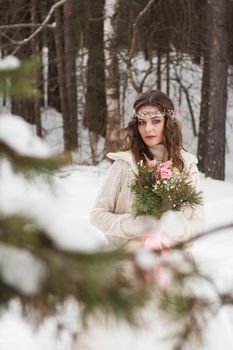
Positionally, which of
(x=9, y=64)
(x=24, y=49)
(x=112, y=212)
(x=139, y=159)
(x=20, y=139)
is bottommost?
(x=112, y=212)

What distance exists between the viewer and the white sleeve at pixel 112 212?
3533 millimetres

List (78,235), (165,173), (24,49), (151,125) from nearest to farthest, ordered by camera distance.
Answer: (78,235) < (165,173) < (151,125) < (24,49)

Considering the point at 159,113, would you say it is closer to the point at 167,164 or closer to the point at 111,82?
the point at 167,164

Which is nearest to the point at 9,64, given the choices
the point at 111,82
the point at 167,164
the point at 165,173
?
the point at 165,173

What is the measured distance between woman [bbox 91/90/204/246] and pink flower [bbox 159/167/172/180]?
0.68 feet

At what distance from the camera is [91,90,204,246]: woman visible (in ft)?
11.8

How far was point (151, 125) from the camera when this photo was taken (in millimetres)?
3877

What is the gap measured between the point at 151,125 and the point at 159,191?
27.4 inches

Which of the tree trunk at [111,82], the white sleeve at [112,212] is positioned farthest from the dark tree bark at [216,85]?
the white sleeve at [112,212]

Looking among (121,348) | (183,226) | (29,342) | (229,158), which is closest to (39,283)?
(121,348)

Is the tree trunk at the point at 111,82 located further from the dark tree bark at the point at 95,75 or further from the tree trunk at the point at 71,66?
the tree trunk at the point at 71,66

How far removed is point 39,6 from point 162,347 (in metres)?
13.7

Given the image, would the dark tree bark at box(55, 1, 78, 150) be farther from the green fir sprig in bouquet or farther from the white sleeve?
the green fir sprig in bouquet

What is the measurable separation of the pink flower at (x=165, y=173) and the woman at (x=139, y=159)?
0.68 ft
